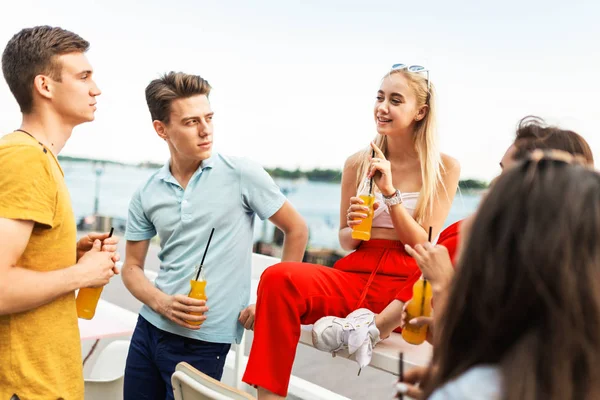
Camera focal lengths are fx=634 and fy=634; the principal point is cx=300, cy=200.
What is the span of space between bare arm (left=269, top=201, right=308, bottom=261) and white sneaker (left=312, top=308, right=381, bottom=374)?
326 millimetres

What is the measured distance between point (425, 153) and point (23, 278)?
1.44m

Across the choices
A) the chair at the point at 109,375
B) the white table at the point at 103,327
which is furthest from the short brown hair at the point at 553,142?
the chair at the point at 109,375

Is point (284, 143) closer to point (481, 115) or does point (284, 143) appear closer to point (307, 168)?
point (307, 168)

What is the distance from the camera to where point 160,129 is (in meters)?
2.43

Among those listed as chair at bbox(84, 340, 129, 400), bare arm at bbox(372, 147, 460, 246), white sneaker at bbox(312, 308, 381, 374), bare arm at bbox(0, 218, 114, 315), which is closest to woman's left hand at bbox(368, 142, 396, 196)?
bare arm at bbox(372, 147, 460, 246)

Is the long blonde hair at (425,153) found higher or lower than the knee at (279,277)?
higher

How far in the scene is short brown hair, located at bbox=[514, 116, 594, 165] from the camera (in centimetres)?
162

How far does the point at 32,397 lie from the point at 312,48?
96.8 ft

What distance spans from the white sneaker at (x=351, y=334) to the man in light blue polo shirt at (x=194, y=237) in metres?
0.32

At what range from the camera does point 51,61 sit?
6.06ft

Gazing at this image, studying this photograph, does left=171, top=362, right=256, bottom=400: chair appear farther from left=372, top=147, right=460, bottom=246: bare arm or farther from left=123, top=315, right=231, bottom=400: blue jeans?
left=372, top=147, right=460, bottom=246: bare arm

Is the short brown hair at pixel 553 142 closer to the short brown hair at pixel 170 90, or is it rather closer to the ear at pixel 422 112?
the ear at pixel 422 112

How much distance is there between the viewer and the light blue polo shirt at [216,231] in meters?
2.23

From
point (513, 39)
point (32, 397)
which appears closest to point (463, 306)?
point (32, 397)
